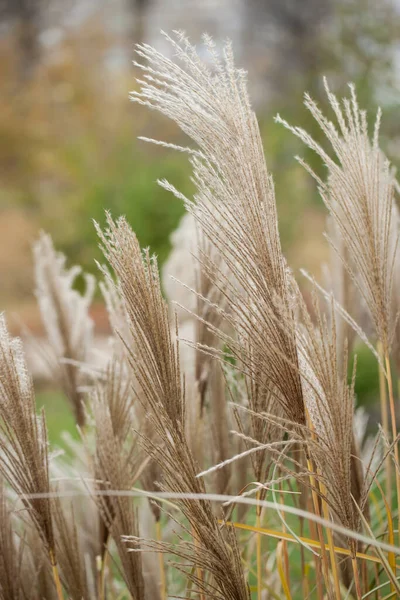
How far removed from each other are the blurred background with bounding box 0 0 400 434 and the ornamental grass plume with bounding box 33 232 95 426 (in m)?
7.20

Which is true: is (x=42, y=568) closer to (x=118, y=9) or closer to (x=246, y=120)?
(x=246, y=120)

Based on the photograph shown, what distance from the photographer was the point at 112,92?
36.2 feet

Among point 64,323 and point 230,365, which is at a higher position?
point 64,323

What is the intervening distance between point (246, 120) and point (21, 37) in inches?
451

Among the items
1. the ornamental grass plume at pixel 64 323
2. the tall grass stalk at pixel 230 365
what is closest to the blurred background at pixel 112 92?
the ornamental grass plume at pixel 64 323

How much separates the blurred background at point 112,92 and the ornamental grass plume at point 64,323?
7197mm

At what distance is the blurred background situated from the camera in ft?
31.0

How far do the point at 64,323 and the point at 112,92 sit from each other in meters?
10.2

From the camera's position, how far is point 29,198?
1075 cm

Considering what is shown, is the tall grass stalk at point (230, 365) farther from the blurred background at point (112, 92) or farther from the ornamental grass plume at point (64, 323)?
the blurred background at point (112, 92)

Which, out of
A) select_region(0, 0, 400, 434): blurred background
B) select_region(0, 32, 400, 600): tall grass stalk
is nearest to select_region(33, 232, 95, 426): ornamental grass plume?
select_region(0, 32, 400, 600): tall grass stalk

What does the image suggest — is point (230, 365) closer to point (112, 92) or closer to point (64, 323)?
point (64, 323)

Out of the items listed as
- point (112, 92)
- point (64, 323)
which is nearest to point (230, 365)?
point (64, 323)

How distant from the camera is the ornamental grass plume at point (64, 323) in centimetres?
136
